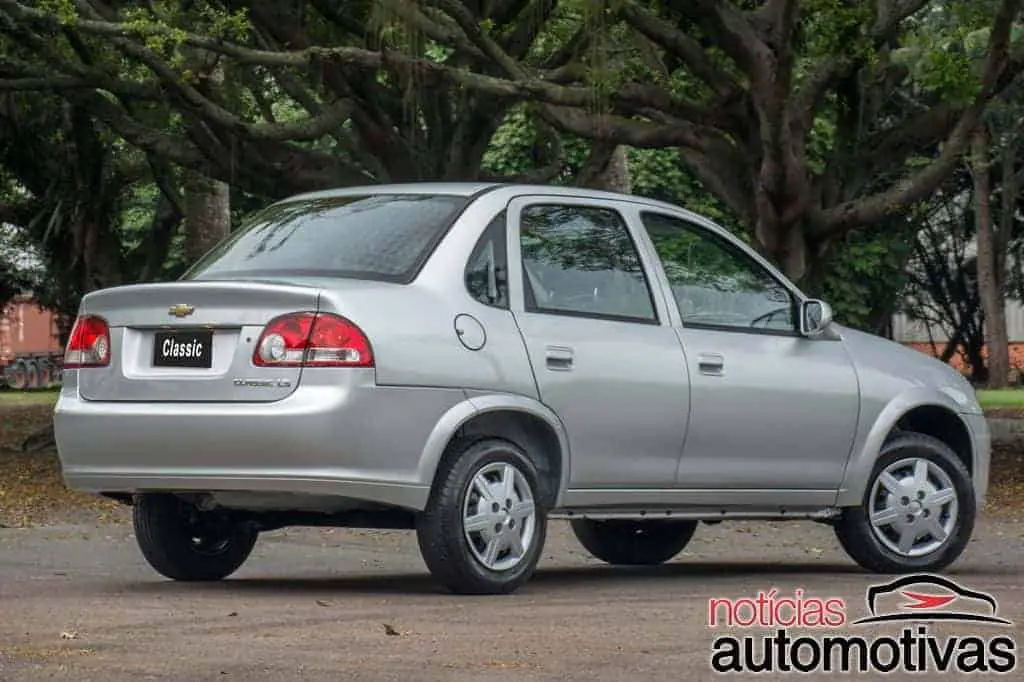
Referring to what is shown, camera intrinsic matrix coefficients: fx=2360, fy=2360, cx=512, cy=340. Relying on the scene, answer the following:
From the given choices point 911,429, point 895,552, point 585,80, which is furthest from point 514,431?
point 585,80

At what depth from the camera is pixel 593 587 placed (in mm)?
10430

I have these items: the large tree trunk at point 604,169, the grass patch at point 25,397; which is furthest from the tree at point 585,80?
the grass patch at point 25,397

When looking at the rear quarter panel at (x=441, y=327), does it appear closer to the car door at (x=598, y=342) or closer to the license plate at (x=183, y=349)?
the car door at (x=598, y=342)

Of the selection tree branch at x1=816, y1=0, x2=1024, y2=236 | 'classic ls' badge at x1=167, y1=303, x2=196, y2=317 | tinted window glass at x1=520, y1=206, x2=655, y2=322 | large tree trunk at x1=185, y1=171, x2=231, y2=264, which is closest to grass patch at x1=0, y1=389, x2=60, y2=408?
large tree trunk at x1=185, y1=171, x2=231, y2=264

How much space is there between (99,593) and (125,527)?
481 centimetres

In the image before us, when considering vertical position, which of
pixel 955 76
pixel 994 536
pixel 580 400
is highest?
pixel 955 76

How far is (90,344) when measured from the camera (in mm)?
10055

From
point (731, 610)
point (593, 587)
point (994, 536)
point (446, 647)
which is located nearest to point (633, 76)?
point (994, 536)

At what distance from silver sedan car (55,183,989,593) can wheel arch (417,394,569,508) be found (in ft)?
0.04

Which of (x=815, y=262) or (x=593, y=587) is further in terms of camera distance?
(x=815, y=262)

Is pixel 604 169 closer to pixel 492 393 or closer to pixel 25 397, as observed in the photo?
pixel 492 393

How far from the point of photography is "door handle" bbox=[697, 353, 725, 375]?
1061cm

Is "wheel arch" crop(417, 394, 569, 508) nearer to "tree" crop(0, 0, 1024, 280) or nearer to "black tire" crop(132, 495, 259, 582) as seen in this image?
"black tire" crop(132, 495, 259, 582)

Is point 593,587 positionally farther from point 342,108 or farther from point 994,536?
point 342,108
